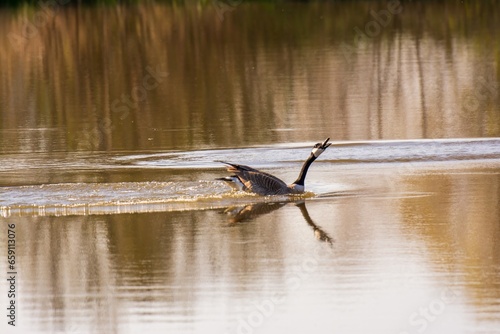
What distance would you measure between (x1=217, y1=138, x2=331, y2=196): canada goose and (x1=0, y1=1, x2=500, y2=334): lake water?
0.14 metres


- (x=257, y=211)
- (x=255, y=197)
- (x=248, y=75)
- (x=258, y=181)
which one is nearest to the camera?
(x=257, y=211)

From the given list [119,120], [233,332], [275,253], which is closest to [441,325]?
[233,332]

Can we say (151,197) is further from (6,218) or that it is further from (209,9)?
(209,9)

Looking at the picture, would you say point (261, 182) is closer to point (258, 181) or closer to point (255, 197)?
point (258, 181)

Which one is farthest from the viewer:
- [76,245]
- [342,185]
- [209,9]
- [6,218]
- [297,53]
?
[209,9]

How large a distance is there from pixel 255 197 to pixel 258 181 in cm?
31

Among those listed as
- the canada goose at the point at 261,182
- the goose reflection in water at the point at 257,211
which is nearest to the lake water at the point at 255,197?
the goose reflection in water at the point at 257,211

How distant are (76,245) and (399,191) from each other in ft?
12.9

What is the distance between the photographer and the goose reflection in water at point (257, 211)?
12.8 m

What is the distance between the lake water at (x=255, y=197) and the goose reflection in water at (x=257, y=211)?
33 millimetres

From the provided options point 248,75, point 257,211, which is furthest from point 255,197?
point 248,75

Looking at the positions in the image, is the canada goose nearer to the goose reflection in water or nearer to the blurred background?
the goose reflection in water

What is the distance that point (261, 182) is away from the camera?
13.9 meters

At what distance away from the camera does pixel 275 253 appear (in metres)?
11.5
